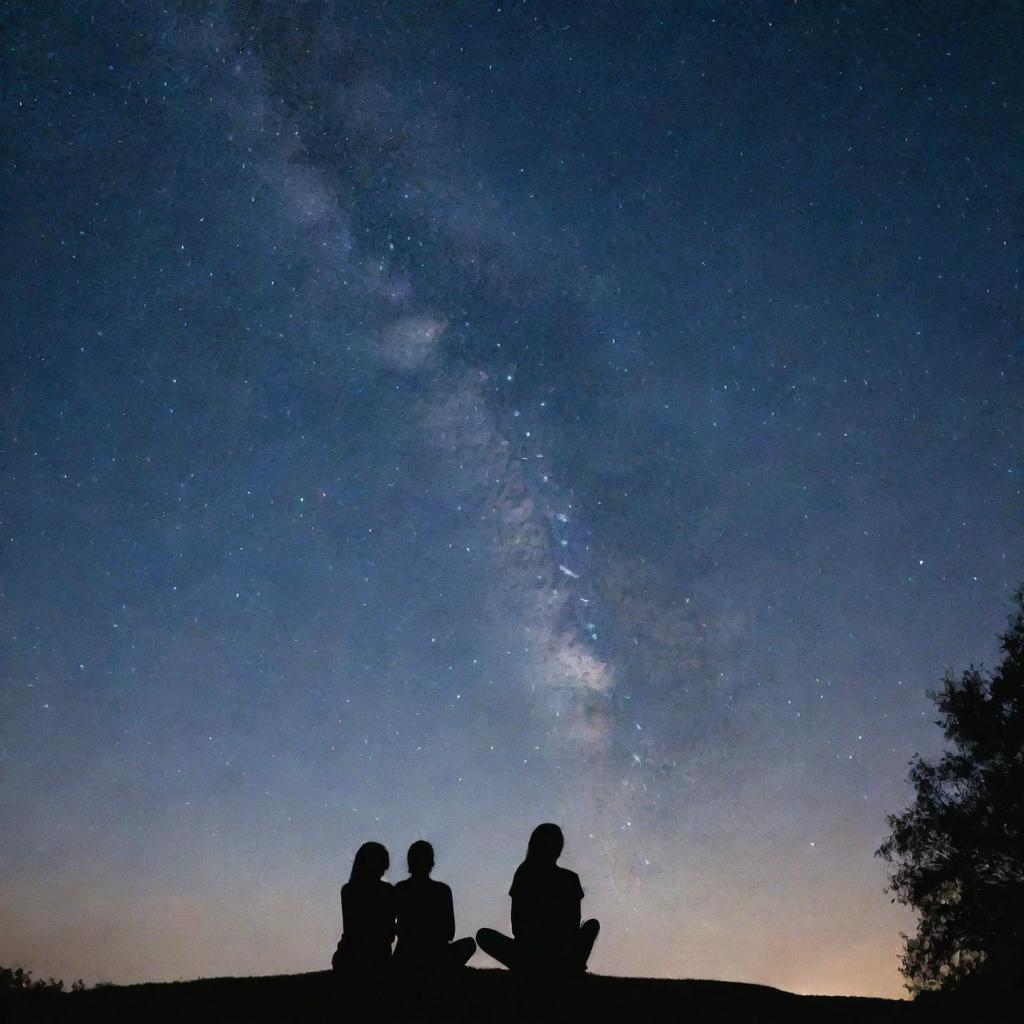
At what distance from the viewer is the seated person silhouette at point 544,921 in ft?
24.1

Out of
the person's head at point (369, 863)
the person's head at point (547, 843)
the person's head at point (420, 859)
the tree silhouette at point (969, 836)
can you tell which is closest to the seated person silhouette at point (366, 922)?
the person's head at point (369, 863)

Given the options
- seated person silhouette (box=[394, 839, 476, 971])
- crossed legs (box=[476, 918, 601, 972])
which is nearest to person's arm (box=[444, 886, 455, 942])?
seated person silhouette (box=[394, 839, 476, 971])

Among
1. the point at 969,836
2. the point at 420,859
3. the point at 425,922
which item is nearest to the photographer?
the point at 425,922

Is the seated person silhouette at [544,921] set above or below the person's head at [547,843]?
below

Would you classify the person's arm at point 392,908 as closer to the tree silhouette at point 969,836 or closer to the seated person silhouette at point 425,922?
the seated person silhouette at point 425,922

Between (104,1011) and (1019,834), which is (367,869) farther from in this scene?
(1019,834)

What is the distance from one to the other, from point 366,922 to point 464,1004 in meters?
1.35

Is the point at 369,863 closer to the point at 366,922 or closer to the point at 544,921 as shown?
the point at 366,922

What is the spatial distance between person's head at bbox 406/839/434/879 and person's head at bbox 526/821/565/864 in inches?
49.7

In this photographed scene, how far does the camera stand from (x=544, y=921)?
740cm

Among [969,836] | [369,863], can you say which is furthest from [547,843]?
[969,836]

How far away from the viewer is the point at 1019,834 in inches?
760

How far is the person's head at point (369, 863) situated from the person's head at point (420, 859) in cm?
37

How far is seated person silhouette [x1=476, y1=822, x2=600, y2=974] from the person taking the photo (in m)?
7.33
